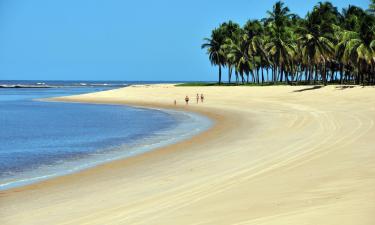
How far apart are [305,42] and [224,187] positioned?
63508mm

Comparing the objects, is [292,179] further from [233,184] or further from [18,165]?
[18,165]

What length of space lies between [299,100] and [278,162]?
41.3 meters

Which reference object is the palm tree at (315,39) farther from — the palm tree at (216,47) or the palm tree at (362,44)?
the palm tree at (216,47)

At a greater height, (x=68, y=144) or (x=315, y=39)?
(x=315, y=39)

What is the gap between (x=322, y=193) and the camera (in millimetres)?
10117

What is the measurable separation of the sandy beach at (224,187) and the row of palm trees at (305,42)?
43.7m

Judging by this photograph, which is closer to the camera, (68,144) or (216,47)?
(68,144)

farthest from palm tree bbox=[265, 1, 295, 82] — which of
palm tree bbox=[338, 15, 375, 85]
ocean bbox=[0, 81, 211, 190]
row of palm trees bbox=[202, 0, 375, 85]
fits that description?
ocean bbox=[0, 81, 211, 190]

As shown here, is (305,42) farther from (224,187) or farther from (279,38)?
(224,187)

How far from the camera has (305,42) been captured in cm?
7244

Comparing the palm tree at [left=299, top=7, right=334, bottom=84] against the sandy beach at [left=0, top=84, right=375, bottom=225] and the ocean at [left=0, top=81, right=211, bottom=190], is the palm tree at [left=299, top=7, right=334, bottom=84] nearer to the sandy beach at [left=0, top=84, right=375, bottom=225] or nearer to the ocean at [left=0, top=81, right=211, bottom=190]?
the ocean at [left=0, top=81, right=211, bottom=190]

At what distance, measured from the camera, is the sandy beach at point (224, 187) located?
880 centimetres

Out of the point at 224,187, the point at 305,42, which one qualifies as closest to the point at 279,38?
the point at 305,42

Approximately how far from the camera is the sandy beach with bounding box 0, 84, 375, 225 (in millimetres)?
8797
